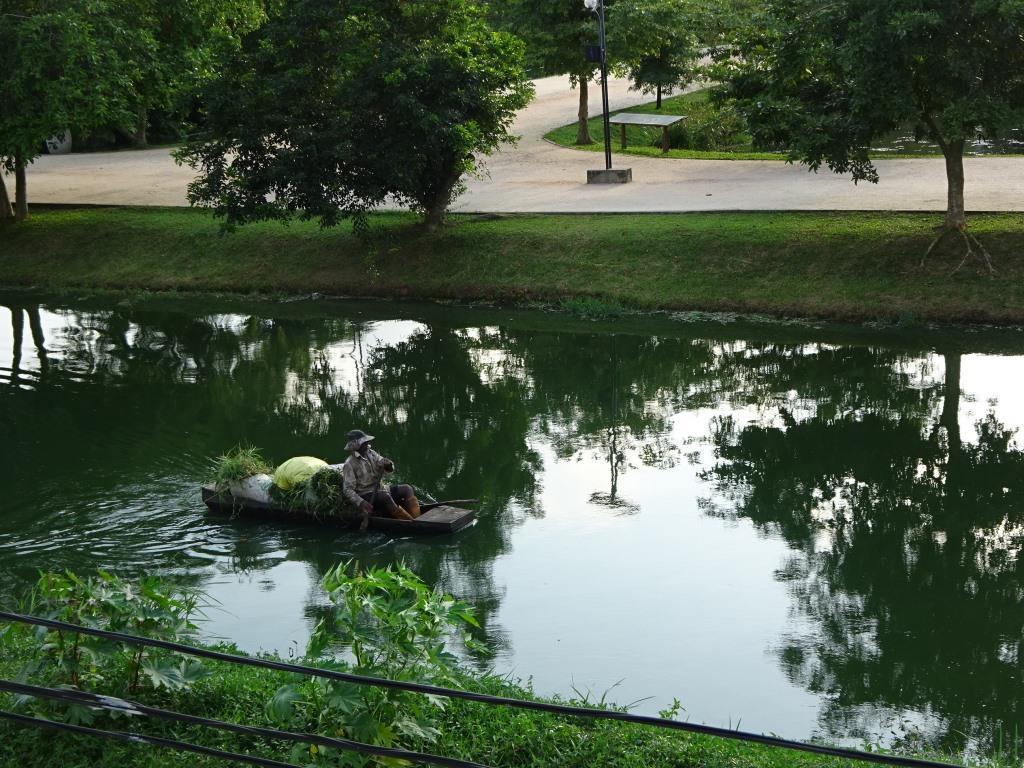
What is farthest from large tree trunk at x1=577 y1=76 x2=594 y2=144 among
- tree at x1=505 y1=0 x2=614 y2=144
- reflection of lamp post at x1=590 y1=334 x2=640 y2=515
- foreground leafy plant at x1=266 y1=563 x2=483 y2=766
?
foreground leafy plant at x1=266 y1=563 x2=483 y2=766

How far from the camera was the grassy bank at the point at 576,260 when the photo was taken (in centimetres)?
1933

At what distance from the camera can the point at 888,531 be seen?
438 inches

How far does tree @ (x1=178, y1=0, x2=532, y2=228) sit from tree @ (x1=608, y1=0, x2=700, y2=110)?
7897 mm

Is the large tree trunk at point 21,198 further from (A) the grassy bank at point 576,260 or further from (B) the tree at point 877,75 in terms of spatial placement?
(B) the tree at point 877,75

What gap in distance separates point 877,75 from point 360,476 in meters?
10.6

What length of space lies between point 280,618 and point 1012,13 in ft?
41.5

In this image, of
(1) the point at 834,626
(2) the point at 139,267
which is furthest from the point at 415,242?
(1) the point at 834,626

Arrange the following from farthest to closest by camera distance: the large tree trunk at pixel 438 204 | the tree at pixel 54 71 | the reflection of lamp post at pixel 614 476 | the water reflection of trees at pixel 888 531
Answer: the large tree trunk at pixel 438 204 < the tree at pixel 54 71 < the reflection of lamp post at pixel 614 476 < the water reflection of trees at pixel 888 531

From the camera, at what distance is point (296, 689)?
660cm

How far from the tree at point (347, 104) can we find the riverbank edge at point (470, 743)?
599 inches

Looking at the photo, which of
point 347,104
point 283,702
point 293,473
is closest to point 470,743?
point 283,702

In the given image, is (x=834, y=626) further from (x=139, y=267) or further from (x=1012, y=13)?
(x=139, y=267)

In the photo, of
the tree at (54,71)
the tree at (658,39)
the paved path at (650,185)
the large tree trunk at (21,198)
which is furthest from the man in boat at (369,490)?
the tree at (658,39)

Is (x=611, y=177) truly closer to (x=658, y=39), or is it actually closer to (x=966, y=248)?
(x=658, y=39)
